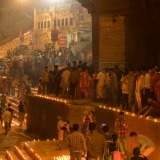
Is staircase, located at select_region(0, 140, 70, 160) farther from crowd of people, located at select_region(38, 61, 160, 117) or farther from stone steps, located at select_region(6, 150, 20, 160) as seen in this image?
crowd of people, located at select_region(38, 61, 160, 117)

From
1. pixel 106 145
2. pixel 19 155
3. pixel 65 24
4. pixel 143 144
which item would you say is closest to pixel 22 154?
pixel 19 155

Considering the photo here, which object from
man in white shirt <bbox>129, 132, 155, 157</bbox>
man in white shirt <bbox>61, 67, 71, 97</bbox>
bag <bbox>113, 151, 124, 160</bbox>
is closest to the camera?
bag <bbox>113, 151, 124, 160</bbox>

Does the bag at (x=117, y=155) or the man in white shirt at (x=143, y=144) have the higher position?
the man in white shirt at (x=143, y=144)

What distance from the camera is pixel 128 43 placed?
25.7 meters

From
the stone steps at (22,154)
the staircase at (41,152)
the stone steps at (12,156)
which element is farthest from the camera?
the stone steps at (12,156)

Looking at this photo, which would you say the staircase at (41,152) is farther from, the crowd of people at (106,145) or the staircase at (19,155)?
the crowd of people at (106,145)

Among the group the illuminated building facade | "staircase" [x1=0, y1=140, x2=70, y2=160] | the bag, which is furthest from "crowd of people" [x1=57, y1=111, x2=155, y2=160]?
the illuminated building facade

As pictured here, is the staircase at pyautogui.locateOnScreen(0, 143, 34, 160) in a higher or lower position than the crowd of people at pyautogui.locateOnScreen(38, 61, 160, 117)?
lower

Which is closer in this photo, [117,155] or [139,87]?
[117,155]

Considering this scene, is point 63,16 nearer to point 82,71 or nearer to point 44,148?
point 82,71

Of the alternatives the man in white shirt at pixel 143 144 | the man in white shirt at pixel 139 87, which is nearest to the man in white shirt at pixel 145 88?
the man in white shirt at pixel 139 87

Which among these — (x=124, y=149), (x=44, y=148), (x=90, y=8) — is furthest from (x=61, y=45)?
(x=124, y=149)

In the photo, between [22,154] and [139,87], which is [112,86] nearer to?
[139,87]

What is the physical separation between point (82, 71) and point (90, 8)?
28.1ft
